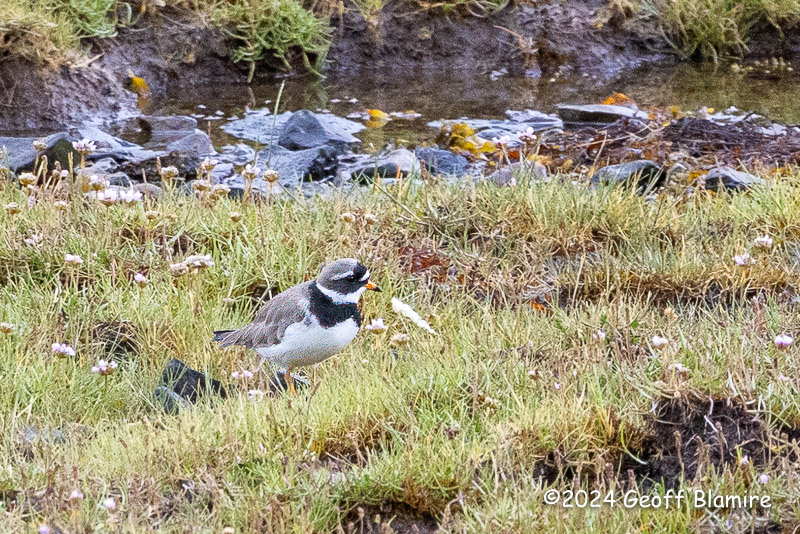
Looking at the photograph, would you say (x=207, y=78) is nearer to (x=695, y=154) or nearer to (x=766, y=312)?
(x=695, y=154)

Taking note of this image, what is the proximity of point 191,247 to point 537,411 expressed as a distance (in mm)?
2617

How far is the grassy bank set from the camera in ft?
9.91

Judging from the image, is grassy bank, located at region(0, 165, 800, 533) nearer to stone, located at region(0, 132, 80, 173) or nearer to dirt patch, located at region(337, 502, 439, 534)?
dirt patch, located at region(337, 502, 439, 534)

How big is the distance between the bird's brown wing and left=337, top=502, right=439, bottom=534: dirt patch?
1.08 meters

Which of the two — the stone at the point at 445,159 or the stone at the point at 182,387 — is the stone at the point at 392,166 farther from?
the stone at the point at 182,387

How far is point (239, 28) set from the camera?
1039 cm

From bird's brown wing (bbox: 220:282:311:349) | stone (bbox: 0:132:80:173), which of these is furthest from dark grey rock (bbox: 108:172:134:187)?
bird's brown wing (bbox: 220:282:311:349)

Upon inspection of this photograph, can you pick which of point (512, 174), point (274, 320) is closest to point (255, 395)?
point (274, 320)

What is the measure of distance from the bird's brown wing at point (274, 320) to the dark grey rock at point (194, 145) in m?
4.21

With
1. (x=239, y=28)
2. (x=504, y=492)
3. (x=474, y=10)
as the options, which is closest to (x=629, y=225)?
(x=504, y=492)

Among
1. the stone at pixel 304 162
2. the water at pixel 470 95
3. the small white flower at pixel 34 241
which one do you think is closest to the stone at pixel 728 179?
the water at pixel 470 95

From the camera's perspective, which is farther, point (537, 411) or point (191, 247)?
point (191, 247)

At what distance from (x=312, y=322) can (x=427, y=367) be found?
1.62 ft

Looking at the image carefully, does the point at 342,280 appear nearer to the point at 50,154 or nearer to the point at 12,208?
the point at 12,208
